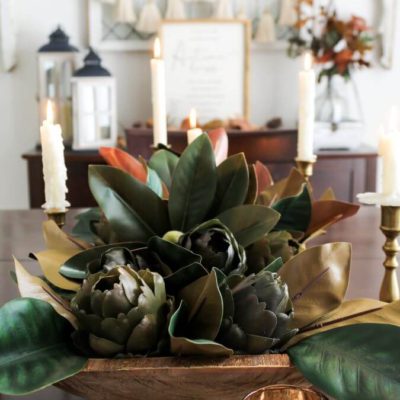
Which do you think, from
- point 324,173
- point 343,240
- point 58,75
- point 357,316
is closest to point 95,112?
point 58,75

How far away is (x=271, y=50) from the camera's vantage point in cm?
285

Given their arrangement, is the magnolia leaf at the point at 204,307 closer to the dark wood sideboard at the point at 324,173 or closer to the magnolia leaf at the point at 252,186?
the magnolia leaf at the point at 252,186

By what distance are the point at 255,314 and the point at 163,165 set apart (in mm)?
342

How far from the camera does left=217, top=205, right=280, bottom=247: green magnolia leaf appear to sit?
0.65 meters

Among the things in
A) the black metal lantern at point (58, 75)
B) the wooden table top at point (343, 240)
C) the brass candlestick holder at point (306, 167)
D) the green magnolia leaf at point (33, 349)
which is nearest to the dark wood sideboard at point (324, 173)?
the black metal lantern at point (58, 75)

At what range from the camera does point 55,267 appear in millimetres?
684

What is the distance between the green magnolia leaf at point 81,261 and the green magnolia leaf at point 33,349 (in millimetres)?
92

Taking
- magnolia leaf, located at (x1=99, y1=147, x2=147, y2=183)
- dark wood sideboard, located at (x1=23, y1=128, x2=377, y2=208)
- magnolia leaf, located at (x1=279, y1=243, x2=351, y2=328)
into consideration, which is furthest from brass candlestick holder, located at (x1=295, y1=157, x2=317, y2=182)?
dark wood sideboard, located at (x1=23, y1=128, x2=377, y2=208)

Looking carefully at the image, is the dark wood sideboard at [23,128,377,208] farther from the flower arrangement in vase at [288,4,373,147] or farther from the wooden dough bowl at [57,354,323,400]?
the wooden dough bowl at [57,354,323,400]

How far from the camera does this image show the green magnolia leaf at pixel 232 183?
27.3 inches

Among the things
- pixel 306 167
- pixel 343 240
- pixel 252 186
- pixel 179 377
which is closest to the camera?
pixel 179 377

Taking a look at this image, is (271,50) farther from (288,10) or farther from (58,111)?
(58,111)

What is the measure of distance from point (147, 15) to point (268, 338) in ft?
7.84

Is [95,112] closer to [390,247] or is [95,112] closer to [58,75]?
[58,75]
